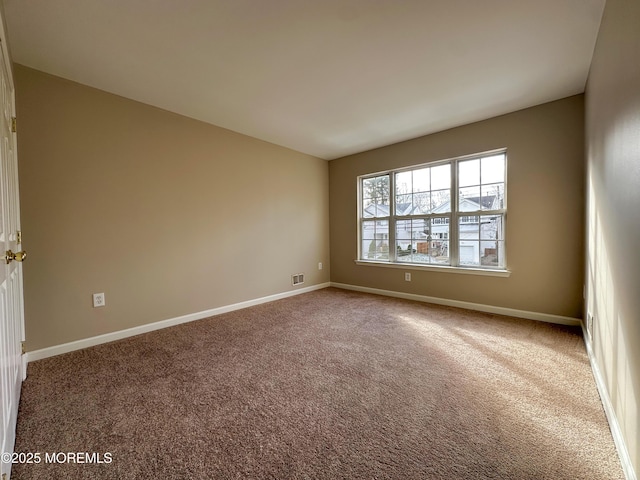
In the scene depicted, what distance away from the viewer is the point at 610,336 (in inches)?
59.7

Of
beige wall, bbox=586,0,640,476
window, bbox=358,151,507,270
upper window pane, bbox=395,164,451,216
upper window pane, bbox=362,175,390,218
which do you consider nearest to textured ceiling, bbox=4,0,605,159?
beige wall, bbox=586,0,640,476

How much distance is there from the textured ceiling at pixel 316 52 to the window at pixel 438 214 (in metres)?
0.80

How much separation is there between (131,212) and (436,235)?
12.2ft

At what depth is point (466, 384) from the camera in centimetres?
180

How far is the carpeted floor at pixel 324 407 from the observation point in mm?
1191

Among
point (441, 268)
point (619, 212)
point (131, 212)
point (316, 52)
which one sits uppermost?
point (316, 52)

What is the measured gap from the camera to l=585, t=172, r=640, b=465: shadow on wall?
1.12m

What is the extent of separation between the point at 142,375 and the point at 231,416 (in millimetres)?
905

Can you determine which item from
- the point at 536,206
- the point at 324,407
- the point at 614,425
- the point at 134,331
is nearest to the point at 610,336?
the point at 614,425

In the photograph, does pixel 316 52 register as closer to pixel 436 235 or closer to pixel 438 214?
pixel 438 214

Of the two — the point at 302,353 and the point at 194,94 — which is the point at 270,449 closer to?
the point at 302,353

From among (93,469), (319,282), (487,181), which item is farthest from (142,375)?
(487,181)

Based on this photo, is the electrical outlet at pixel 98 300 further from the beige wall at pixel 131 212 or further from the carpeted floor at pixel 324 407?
the carpeted floor at pixel 324 407

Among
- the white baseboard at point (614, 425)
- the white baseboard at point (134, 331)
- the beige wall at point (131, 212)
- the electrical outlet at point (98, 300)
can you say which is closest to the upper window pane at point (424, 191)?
the beige wall at point (131, 212)
